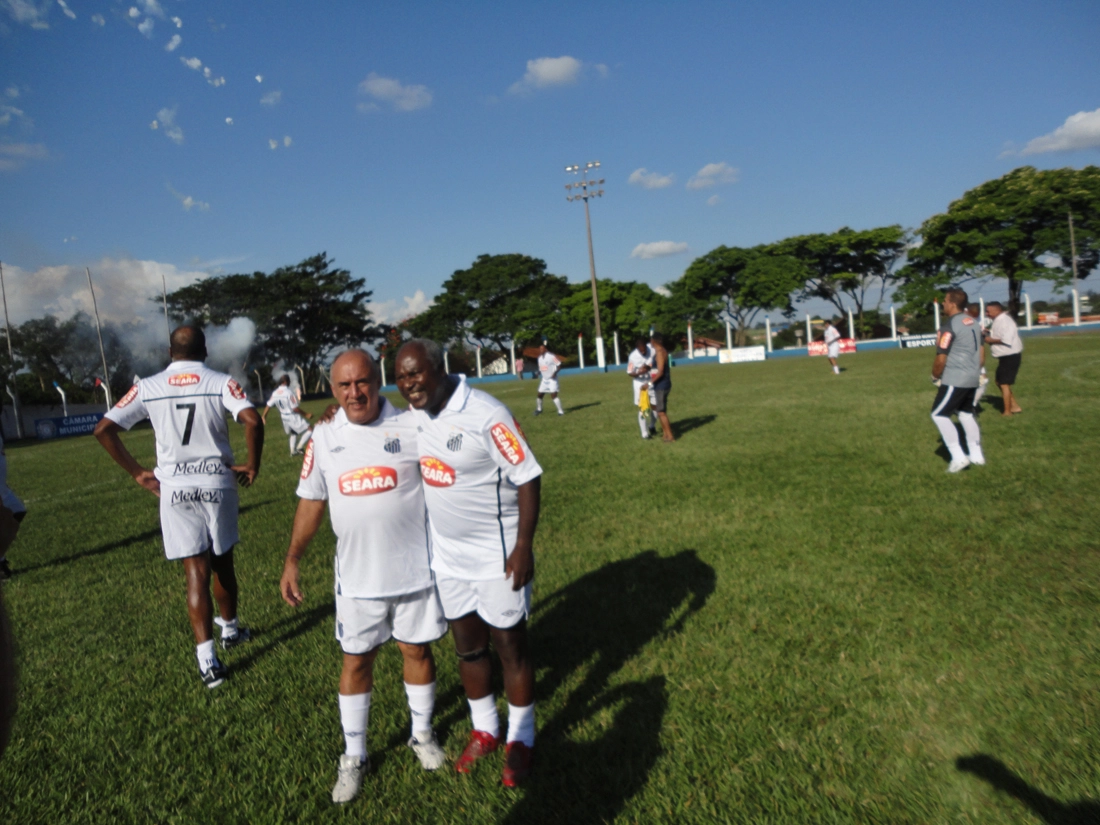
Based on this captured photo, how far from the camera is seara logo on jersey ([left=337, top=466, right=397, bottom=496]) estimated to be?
3.13 meters

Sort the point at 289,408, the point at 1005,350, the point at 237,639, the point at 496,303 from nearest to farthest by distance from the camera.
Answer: the point at 237,639
the point at 1005,350
the point at 289,408
the point at 496,303

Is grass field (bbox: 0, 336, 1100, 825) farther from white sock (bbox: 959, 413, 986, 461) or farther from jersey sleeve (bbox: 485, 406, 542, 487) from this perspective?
jersey sleeve (bbox: 485, 406, 542, 487)

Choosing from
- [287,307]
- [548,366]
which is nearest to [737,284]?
[287,307]

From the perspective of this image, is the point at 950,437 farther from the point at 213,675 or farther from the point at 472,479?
the point at 213,675

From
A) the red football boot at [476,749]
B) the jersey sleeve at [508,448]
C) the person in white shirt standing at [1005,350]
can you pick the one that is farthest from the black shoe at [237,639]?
the person in white shirt standing at [1005,350]

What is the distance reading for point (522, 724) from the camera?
10.6 ft

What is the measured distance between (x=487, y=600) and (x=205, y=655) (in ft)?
7.49

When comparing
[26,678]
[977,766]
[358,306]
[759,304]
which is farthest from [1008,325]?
[358,306]

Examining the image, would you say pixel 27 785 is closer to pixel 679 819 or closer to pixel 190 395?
pixel 190 395

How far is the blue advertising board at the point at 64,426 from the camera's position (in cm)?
3484

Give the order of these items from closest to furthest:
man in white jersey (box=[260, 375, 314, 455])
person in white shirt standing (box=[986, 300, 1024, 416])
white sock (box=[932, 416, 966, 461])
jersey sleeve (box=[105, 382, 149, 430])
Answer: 1. jersey sleeve (box=[105, 382, 149, 430])
2. white sock (box=[932, 416, 966, 461])
3. person in white shirt standing (box=[986, 300, 1024, 416])
4. man in white jersey (box=[260, 375, 314, 455])

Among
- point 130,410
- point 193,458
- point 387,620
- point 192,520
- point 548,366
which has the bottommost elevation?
point 387,620

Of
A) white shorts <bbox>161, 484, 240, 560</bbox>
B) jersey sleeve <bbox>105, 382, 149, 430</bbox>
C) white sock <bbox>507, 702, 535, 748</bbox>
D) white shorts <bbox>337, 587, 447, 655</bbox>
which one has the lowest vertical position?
white sock <bbox>507, 702, 535, 748</bbox>

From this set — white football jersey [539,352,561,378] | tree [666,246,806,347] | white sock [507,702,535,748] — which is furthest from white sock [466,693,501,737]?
tree [666,246,806,347]
